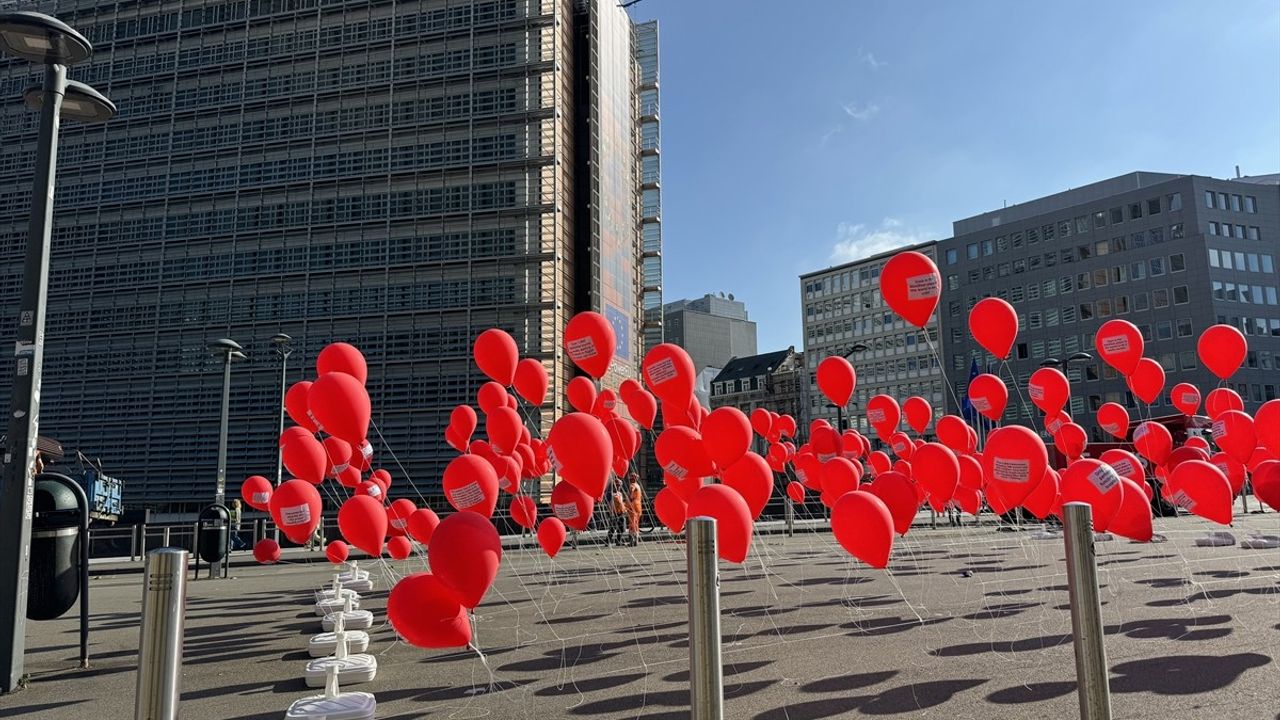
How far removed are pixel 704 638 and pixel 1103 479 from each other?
5597 mm

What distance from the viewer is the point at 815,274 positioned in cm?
9381

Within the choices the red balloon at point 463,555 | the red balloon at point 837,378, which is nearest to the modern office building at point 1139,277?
the red balloon at point 837,378

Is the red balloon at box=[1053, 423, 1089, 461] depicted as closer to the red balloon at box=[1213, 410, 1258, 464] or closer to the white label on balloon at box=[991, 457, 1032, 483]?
the red balloon at box=[1213, 410, 1258, 464]

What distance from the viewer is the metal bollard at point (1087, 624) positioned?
11.5 ft

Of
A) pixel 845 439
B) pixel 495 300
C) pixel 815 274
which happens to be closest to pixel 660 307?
pixel 495 300

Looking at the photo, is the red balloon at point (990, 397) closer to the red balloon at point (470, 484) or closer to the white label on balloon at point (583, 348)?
the white label on balloon at point (583, 348)

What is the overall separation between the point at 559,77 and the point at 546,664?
35.4 meters

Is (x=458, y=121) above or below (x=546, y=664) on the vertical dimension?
above

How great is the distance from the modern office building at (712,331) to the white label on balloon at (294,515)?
98425mm

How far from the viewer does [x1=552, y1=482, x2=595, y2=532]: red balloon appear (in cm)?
832

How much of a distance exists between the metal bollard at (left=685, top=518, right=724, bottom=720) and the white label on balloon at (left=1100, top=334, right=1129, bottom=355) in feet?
34.6

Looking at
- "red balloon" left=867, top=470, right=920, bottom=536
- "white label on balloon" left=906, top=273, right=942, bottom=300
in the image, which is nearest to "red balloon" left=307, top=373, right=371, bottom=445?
"red balloon" left=867, top=470, right=920, bottom=536

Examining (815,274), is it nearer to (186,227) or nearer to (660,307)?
(660,307)

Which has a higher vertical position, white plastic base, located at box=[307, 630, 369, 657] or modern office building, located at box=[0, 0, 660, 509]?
modern office building, located at box=[0, 0, 660, 509]
